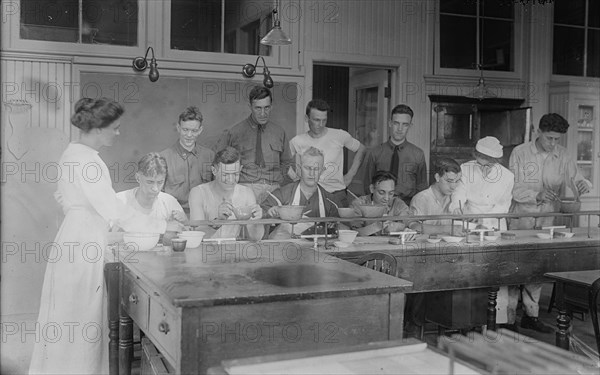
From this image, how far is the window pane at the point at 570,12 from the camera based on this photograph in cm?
796

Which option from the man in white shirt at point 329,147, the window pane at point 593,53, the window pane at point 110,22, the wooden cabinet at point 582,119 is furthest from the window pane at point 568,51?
the window pane at point 110,22

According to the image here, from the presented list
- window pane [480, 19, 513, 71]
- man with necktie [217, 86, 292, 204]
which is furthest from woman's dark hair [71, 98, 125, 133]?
window pane [480, 19, 513, 71]

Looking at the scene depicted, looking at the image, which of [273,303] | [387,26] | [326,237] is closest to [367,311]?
[273,303]

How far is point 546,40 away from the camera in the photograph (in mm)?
7816

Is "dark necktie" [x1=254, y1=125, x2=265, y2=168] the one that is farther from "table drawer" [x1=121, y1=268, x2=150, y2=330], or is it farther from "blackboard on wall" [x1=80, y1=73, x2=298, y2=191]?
"table drawer" [x1=121, y1=268, x2=150, y2=330]

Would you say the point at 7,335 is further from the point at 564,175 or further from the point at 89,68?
the point at 564,175

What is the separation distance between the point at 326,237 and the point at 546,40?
189 inches

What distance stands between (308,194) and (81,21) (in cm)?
263

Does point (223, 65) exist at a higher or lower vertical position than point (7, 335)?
higher

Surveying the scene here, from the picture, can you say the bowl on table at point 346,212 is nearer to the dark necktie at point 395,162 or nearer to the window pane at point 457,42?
the dark necktie at point 395,162

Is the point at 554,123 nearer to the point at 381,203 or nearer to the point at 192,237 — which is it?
the point at 381,203

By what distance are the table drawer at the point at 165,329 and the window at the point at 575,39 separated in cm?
655

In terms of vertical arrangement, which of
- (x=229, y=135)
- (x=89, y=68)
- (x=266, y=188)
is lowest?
(x=266, y=188)

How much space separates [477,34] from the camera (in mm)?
7625
